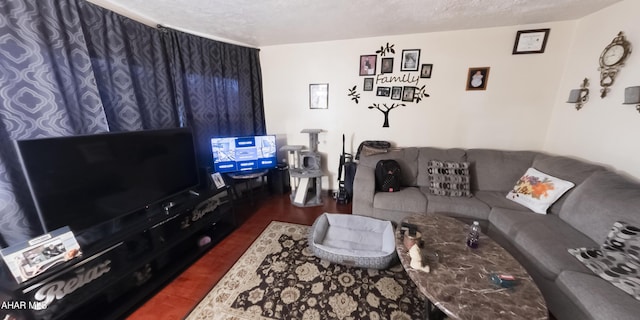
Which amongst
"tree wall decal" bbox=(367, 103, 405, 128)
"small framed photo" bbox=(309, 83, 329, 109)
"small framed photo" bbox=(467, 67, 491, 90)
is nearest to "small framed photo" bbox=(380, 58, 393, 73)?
"tree wall decal" bbox=(367, 103, 405, 128)

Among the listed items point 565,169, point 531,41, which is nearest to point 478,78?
point 531,41

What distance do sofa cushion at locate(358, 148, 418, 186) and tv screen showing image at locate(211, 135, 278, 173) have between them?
4.29ft

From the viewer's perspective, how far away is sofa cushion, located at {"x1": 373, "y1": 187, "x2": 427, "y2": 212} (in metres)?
2.19

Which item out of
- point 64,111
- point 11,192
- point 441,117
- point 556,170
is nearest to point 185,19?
point 64,111

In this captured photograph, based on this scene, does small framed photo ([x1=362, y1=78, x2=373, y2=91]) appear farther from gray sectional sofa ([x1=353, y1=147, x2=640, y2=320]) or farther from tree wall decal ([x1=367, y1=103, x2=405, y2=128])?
gray sectional sofa ([x1=353, y1=147, x2=640, y2=320])

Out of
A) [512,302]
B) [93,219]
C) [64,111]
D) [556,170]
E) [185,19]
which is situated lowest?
[512,302]

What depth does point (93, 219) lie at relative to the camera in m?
1.39

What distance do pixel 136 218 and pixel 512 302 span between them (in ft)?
8.16

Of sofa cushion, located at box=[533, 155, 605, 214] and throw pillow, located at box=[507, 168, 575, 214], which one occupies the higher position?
sofa cushion, located at box=[533, 155, 605, 214]

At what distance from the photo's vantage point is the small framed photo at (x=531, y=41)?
2.30 m

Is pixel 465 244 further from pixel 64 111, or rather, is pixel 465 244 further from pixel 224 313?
pixel 64 111

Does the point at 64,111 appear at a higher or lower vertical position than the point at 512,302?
higher

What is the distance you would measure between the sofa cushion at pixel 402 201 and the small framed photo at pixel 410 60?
159cm

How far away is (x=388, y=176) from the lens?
7.84 ft
